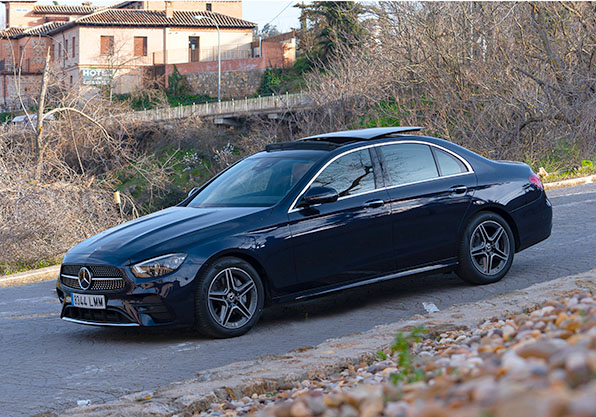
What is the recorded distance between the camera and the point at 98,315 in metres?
7.06

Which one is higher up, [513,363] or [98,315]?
[513,363]

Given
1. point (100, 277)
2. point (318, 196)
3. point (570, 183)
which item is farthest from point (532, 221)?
point (570, 183)

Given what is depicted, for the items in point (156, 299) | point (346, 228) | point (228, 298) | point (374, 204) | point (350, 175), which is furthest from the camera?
point (350, 175)

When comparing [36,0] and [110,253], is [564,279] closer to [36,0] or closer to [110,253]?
[110,253]

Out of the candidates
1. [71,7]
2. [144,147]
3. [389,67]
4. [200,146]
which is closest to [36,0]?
[71,7]

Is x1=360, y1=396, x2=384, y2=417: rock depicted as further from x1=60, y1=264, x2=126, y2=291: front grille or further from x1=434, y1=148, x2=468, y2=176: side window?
x1=434, y1=148, x2=468, y2=176: side window

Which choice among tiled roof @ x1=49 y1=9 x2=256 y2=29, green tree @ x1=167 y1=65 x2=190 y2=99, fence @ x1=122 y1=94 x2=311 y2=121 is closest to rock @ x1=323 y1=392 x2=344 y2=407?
fence @ x1=122 y1=94 x2=311 y2=121

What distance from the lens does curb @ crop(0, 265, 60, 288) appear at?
1140 cm

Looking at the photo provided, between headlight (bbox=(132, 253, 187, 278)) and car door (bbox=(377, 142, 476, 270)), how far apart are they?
218 cm

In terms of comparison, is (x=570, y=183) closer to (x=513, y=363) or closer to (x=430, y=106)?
(x=430, y=106)

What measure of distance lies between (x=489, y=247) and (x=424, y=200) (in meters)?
0.95

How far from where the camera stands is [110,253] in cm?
697

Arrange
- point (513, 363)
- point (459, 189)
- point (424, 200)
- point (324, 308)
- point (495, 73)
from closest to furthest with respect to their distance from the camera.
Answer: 1. point (513, 363)
2. point (424, 200)
3. point (324, 308)
4. point (459, 189)
5. point (495, 73)

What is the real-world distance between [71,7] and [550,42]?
92650mm
